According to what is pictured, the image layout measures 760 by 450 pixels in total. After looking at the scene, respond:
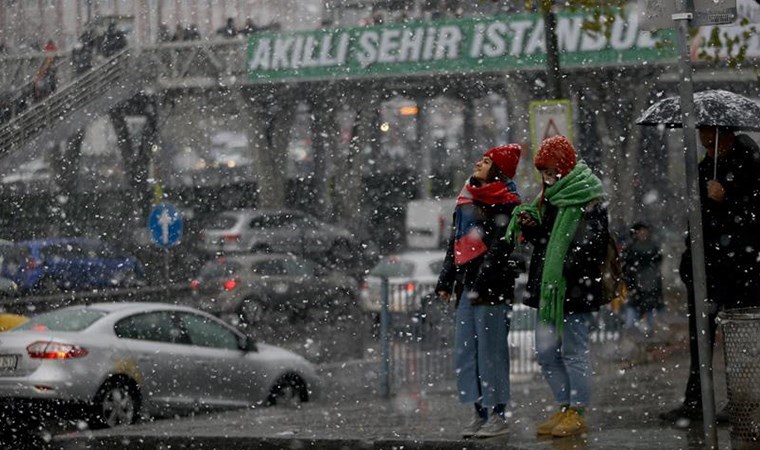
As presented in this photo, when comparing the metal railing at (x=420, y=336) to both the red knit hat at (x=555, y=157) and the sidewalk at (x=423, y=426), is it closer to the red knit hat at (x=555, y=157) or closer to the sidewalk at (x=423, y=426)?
the sidewalk at (x=423, y=426)

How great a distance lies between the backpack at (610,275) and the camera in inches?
343

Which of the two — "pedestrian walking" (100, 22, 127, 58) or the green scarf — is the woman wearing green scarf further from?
"pedestrian walking" (100, 22, 127, 58)

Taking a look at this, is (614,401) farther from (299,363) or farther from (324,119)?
(324,119)

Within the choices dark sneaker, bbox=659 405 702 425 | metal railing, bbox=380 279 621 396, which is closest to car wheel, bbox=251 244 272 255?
metal railing, bbox=380 279 621 396

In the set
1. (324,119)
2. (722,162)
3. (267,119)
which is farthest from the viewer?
(324,119)

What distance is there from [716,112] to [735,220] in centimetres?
67

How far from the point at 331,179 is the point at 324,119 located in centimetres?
314

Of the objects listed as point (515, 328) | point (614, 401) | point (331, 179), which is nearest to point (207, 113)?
point (331, 179)

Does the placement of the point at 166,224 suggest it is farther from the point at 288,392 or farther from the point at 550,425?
the point at 550,425

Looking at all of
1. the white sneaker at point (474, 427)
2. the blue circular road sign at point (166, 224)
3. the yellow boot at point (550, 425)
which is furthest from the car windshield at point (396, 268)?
the yellow boot at point (550, 425)

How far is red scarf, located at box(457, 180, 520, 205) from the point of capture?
8.99 m

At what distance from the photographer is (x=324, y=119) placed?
43375mm

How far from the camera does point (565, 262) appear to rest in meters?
8.63

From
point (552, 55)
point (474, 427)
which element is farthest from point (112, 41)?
point (474, 427)
